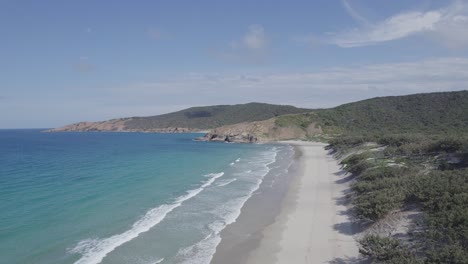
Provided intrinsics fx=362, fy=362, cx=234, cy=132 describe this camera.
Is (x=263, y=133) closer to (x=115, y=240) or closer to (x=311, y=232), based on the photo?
(x=311, y=232)

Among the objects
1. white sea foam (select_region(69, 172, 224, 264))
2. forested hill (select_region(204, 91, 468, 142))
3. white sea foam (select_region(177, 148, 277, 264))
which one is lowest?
white sea foam (select_region(177, 148, 277, 264))

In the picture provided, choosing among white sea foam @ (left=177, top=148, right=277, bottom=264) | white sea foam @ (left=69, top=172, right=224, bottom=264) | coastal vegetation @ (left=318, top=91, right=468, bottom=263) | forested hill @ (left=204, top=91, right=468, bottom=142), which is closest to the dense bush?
coastal vegetation @ (left=318, top=91, right=468, bottom=263)

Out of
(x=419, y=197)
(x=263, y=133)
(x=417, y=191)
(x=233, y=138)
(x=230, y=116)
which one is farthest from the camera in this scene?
(x=230, y=116)

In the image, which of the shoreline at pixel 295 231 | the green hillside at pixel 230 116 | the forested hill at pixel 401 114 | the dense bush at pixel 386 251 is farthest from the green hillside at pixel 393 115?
the dense bush at pixel 386 251

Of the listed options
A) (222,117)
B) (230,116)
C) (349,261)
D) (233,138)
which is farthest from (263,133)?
(349,261)

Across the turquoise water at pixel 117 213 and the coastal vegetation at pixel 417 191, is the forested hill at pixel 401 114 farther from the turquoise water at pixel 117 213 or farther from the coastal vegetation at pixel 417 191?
the turquoise water at pixel 117 213

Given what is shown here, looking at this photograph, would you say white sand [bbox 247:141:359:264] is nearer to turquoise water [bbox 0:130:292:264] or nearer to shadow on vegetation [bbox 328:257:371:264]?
shadow on vegetation [bbox 328:257:371:264]
